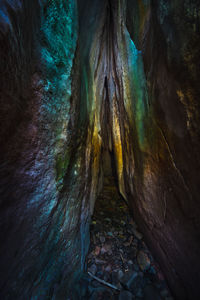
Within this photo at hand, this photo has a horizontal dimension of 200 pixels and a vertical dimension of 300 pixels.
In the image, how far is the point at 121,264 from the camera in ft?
7.78

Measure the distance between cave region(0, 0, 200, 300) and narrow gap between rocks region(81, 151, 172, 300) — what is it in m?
0.02

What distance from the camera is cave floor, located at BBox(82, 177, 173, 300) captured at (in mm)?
1923

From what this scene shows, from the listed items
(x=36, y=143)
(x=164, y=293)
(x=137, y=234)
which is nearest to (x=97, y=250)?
(x=137, y=234)

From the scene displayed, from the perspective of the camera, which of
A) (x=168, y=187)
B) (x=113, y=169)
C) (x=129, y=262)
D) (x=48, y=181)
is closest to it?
(x=48, y=181)

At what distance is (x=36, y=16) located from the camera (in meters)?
0.98

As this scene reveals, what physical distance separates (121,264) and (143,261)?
1.46 ft

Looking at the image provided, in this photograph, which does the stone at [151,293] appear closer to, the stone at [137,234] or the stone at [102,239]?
the stone at [137,234]

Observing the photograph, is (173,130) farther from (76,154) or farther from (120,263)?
(120,263)

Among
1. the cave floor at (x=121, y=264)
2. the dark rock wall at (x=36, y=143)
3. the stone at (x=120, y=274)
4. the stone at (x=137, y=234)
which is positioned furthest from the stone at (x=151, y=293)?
the dark rock wall at (x=36, y=143)

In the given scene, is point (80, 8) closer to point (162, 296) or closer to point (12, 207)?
point (12, 207)

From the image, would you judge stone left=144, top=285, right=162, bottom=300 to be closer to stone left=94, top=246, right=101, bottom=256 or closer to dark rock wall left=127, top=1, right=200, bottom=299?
dark rock wall left=127, top=1, right=200, bottom=299

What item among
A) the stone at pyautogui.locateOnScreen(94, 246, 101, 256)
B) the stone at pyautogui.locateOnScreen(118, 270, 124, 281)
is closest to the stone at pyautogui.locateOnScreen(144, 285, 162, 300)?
the stone at pyautogui.locateOnScreen(118, 270, 124, 281)

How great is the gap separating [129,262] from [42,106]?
322cm

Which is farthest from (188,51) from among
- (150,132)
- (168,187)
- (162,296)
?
(162,296)
